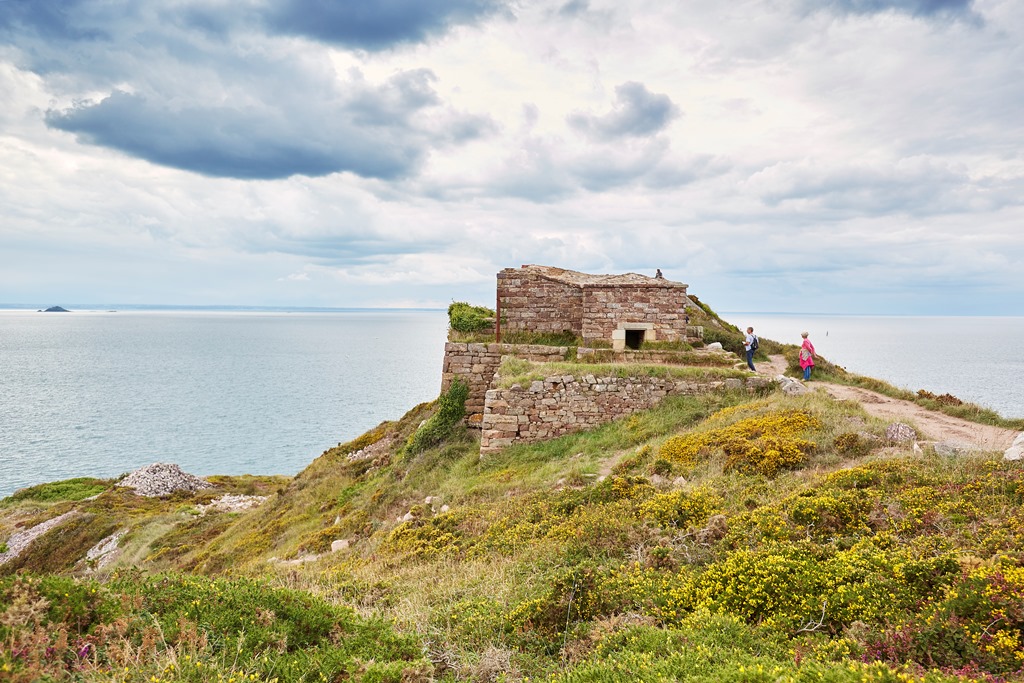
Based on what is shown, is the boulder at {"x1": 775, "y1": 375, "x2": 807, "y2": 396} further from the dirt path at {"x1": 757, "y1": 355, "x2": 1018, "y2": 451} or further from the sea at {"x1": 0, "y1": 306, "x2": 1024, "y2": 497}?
the sea at {"x1": 0, "y1": 306, "x2": 1024, "y2": 497}

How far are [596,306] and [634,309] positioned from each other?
1.46 m

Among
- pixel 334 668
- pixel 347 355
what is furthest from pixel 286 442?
pixel 347 355

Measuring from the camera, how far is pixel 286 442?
Result: 4900 centimetres

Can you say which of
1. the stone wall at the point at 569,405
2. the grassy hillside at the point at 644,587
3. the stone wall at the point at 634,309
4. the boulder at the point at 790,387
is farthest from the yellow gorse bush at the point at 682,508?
the stone wall at the point at 634,309

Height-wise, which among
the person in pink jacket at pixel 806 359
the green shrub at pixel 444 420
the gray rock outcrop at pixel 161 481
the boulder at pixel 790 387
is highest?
the person in pink jacket at pixel 806 359

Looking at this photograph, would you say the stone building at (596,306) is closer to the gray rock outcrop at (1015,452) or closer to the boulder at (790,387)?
the boulder at (790,387)

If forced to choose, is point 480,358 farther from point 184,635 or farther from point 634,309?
point 184,635

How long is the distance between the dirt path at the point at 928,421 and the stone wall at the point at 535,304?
8973 mm

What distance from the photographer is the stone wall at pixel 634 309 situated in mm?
20250

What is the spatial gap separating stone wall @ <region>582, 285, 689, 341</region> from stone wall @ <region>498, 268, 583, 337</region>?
54.2 inches

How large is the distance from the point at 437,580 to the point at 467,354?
1244 cm

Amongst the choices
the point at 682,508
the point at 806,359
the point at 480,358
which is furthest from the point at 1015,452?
the point at 480,358

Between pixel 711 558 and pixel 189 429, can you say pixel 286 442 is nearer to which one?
pixel 189 429

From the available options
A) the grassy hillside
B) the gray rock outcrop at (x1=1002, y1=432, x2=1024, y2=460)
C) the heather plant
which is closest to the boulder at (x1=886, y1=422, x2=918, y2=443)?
the grassy hillside
